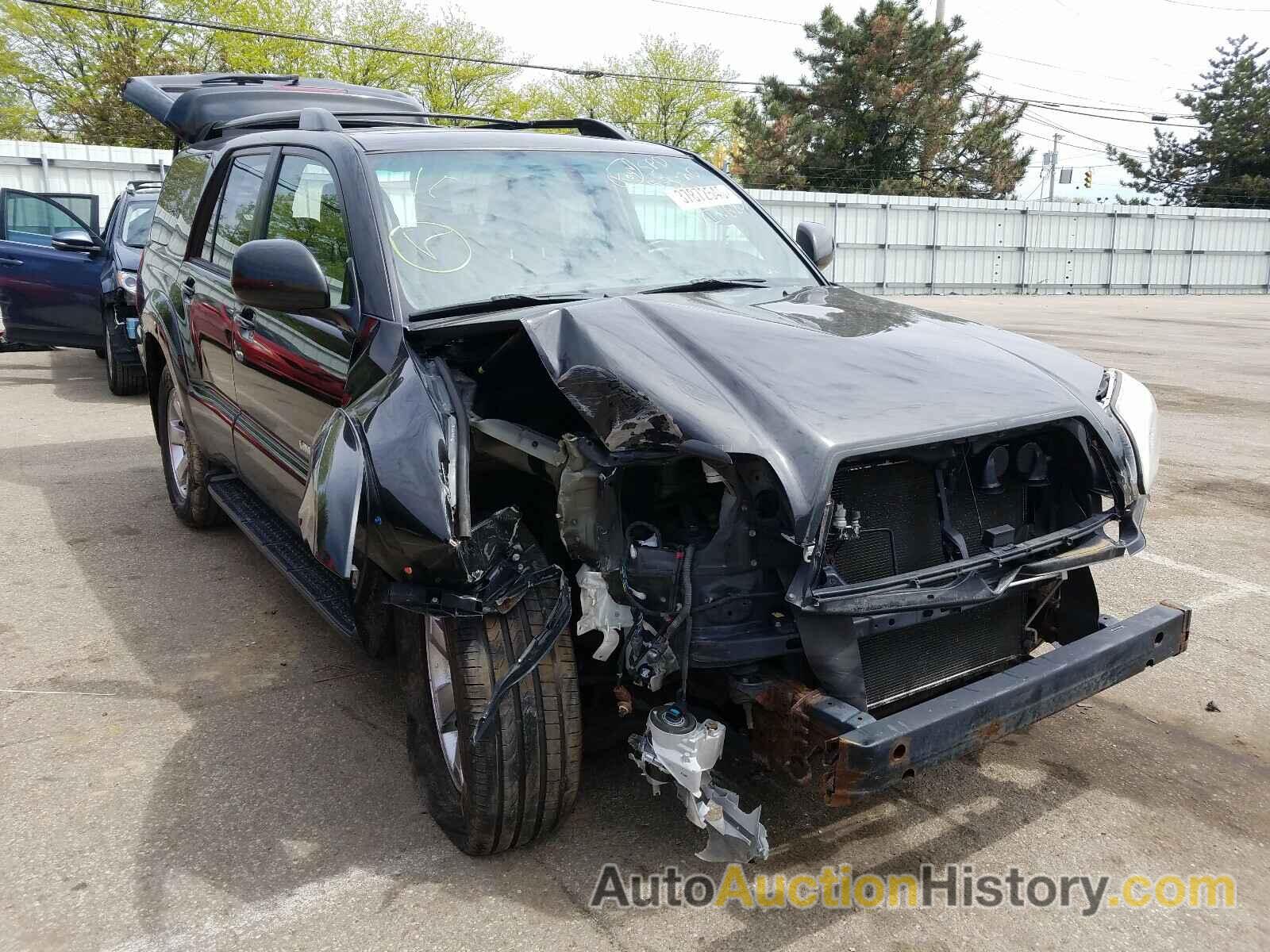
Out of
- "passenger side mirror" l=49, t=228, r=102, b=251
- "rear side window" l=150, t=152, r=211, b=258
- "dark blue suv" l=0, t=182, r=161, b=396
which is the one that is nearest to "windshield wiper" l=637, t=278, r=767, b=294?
"rear side window" l=150, t=152, r=211, b=258

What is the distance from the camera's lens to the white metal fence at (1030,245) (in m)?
27.8

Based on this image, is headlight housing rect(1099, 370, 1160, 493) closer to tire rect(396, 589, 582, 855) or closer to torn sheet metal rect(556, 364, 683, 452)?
torn sheet metal rect(556, 364, 683, 452)

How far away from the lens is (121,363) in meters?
9.88

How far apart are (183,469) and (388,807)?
3436 mm

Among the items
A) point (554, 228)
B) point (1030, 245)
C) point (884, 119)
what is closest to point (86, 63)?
point (884, 119)

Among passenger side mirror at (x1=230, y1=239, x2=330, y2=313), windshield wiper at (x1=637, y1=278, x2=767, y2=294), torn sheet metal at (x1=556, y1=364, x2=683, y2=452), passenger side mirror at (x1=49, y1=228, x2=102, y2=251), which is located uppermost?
passenger side mirror at (x1=49, y1=228, x2=102, y2=251)

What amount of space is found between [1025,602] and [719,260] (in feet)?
5.37

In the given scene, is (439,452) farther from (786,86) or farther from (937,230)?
(786,86)

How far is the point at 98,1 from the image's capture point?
3716 centimetres

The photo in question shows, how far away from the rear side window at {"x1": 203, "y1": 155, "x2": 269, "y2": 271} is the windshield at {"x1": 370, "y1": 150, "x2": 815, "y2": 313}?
1104 millimetres

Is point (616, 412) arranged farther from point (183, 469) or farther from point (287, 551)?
point (183, 469)

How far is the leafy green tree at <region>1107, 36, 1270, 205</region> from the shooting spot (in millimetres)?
45469

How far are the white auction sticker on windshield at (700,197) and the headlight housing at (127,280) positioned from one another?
22.2ft

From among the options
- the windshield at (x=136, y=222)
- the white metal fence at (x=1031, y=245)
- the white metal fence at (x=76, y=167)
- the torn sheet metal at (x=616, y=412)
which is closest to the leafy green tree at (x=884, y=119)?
the white metal fence at (x=1031, y=245)
